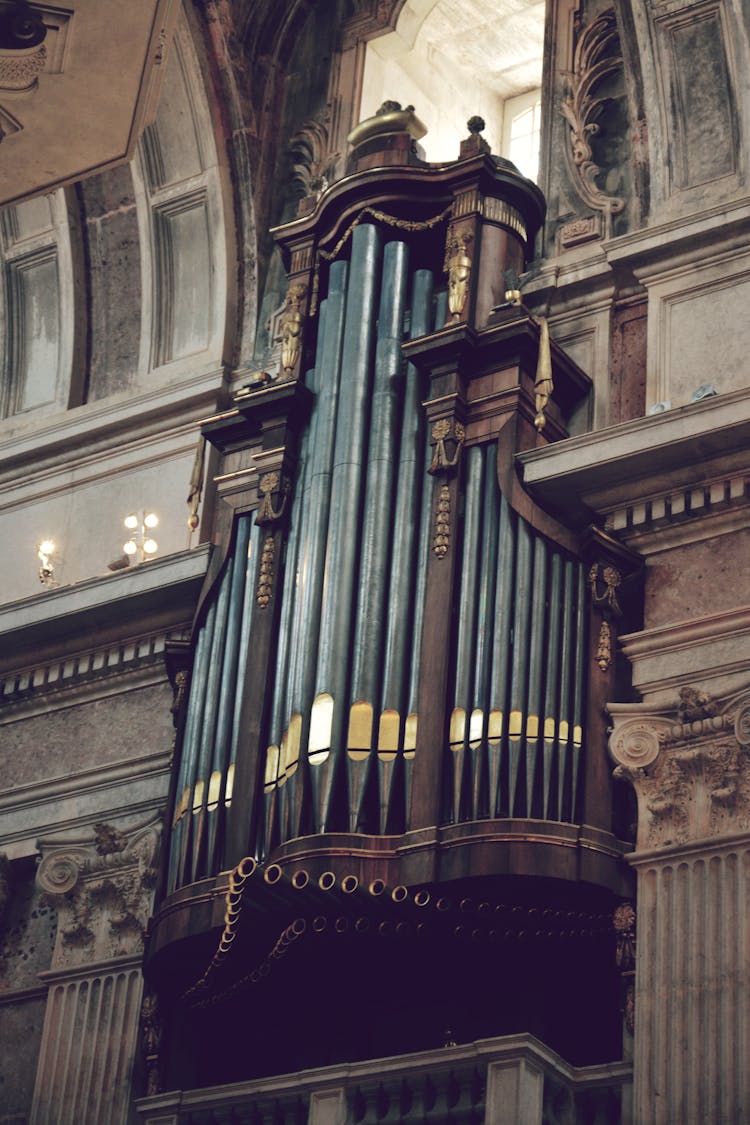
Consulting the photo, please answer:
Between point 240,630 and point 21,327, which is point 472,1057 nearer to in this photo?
point 240,630

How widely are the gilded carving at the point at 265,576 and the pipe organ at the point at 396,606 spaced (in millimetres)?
19

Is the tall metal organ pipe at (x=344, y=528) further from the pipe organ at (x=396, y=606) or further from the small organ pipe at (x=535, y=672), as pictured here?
the small organ pipe at (x=535, y=672)

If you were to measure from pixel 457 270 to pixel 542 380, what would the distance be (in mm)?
1019

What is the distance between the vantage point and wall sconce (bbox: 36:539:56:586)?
1436 cm

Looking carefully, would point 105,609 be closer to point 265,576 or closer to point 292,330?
point 265,576

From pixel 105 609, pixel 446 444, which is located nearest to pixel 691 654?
pixel 446 444

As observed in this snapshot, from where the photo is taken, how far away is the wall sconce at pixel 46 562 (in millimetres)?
14359

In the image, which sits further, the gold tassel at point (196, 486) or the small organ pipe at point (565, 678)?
the gold tassel at point (196, 486)

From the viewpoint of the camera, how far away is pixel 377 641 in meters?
11.8

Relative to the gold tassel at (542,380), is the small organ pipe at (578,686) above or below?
below

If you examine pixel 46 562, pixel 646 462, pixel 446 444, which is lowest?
pixel 646 462

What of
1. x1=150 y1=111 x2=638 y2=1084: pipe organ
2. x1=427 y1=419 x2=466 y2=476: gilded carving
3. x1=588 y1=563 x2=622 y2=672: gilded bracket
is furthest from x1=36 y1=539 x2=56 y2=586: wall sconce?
x1=588 y1=563 x2=622 y2=672: gilded bracket

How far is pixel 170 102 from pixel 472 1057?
7678 mm

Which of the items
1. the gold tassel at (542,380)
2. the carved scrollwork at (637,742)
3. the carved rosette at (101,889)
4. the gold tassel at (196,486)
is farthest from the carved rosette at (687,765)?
the gold tassel at (196,486)
